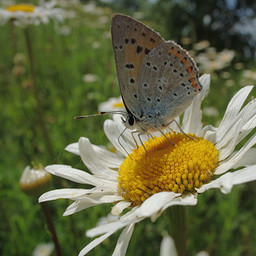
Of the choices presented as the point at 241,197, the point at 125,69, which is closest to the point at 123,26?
the point at 125,69

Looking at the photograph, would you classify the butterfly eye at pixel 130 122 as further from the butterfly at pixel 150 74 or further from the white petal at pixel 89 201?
the white petal at pixel 89 201

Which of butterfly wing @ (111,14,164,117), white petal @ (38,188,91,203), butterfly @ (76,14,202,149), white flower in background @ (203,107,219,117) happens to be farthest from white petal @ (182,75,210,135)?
Result: white flower in background @ (203,107,219,117)

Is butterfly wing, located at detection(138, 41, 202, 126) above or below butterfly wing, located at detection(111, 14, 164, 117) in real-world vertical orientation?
below

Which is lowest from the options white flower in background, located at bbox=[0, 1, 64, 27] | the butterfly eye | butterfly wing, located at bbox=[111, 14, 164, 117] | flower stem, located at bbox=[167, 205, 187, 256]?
flower stem, located at bbox=[167, 205, 187, 256]

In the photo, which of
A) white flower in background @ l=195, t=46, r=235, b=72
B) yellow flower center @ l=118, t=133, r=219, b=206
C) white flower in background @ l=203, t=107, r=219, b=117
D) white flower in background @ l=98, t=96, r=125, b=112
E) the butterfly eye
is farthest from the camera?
white flower in background @ l=195, t=46, r=235, b=72

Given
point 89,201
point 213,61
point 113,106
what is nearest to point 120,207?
point 89,201

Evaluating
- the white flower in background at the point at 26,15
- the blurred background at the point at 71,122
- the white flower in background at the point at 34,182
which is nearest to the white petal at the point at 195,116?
the blurred background at the point at 71,122

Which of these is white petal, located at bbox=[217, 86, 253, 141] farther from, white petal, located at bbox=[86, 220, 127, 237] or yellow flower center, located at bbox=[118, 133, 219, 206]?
white petal, located at bbox=[86, 220, 127, 237]
